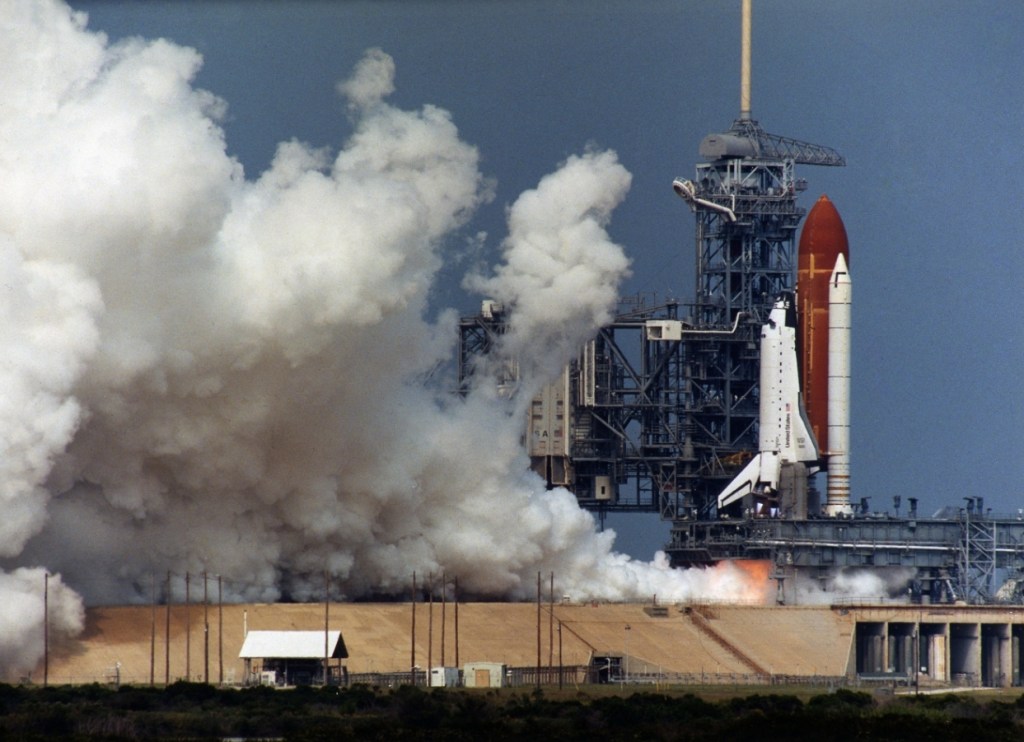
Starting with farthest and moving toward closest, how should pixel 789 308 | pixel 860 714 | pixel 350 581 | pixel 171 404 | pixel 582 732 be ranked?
pixel 789 308 → pixel 350 581 → pixel 171 404 → pixel 860 714 → pixel 582 732

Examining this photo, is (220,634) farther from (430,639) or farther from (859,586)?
(859,586)

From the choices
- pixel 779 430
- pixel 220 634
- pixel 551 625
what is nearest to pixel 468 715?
pixel 220 634

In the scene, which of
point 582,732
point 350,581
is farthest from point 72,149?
point 582,732

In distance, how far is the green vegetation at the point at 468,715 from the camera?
3868 inches

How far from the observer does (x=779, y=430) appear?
507 ft

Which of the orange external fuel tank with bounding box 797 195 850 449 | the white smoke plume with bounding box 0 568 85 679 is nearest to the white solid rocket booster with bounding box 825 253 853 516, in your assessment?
the orange external fuel tank with bounding box 797 195 850 449

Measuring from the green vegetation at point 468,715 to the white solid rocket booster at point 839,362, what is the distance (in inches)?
1541

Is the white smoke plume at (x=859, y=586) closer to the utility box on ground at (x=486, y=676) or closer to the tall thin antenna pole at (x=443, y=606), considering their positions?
the tall thin antenna pole at (x=443, y=606)

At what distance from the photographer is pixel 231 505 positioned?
135 metres

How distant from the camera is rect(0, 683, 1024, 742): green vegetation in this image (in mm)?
98250

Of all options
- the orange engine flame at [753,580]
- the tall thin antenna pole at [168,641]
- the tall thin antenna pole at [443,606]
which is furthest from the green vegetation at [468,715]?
the orange engine flame at [753,580]

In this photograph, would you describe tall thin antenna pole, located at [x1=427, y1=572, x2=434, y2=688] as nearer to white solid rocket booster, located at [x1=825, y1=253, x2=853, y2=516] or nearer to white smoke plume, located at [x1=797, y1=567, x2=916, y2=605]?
white smoke plume, located at [x1=797, y1=567, x2=916, y2=605]

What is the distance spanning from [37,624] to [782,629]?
136 ft

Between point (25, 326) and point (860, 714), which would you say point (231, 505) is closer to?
point (25, 326)
